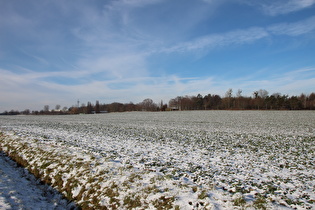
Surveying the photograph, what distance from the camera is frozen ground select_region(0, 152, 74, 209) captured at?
6875 millimetres

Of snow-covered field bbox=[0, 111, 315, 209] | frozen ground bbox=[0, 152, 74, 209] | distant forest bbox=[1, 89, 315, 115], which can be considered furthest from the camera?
distant forest bbox=[1, 89, 315, 115]

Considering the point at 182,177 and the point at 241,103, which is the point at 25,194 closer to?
the point at 182,177

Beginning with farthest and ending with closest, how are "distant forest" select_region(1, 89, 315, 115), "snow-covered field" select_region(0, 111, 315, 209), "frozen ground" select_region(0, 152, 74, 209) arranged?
"distant forest" select_region(1, 89, 315, 115) → "frozen ground" select_region(0, 152, 74, 209) → "snow-covered field" select_region(0, 111, 315, 209)

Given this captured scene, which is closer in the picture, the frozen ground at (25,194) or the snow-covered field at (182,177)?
the snow-covered field at (182,177)

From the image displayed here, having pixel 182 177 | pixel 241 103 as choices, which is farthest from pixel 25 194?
pixel 241 103

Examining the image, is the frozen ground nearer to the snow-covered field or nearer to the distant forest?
the snow-covered field

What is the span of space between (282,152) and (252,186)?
25.5ft

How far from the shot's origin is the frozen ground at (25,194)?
688 centimetres

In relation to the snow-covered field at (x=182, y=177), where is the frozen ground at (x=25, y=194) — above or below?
below

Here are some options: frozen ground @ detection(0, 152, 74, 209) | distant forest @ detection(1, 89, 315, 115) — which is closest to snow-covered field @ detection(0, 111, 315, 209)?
frozen ground @ detection(0, 152, 74, 209)

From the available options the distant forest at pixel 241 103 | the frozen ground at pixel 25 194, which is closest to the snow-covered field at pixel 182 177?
the frozen ground at pixel 25 194

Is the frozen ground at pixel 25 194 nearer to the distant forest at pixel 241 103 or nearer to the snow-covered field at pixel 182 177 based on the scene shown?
the snow-covered field at pixel 182 177

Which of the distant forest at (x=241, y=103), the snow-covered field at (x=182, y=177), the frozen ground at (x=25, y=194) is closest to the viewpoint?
the snow-covered field at (x=182, y=177)

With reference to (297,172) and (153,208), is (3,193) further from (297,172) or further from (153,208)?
(297,172)
